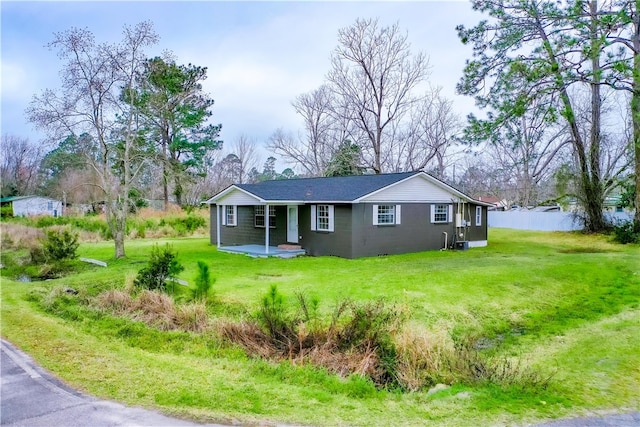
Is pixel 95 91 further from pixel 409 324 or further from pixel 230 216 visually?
pixel 409 324

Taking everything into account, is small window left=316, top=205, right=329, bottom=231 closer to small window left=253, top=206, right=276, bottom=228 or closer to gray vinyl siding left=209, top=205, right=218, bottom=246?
small window left=253, top=206, right=276, bottom=228

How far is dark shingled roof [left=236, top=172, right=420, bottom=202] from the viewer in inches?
651

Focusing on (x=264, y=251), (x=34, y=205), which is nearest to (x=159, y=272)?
(x=264, y=251)

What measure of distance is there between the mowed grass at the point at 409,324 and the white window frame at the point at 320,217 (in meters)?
1.90

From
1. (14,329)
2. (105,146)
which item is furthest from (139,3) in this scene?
(14,329)

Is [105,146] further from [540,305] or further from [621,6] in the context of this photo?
[621,6]

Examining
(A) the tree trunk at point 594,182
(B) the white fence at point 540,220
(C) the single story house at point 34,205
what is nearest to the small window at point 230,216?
(A) the tree trunk at point 594,182

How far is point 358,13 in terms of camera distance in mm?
28969

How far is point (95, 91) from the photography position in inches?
572

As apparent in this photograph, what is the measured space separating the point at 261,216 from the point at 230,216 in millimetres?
2194

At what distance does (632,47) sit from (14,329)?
2041cm

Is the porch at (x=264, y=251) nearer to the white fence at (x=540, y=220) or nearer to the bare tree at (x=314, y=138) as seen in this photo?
the white fence at (x=540, y=220)

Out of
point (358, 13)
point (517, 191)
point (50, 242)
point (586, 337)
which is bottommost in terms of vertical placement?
point (586, 337)

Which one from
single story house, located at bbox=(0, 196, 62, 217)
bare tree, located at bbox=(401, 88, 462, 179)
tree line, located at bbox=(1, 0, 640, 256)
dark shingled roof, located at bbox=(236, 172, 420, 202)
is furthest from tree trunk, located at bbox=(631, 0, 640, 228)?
single story house, located at bbox=(0, 196, 62, 217)
